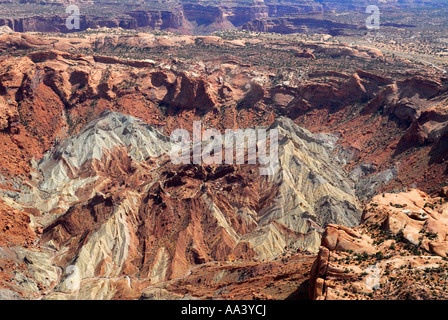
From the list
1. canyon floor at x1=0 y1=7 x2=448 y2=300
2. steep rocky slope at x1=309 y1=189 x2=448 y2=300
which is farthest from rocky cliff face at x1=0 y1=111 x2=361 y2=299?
steep rocky slope at x1=309 y1=189 x2=448 y2=300

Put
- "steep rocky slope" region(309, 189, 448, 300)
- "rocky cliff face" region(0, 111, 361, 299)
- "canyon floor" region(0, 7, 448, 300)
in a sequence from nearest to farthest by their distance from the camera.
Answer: "steep rocky slope" region(309, 189, 448, 300)
"canyon floor" region(0, 7, 448, 300)
"rocky cliff face" region(0, 111, 361, 299)

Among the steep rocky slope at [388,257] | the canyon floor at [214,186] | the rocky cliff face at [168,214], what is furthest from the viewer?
the rocky cliff face at [168,214]

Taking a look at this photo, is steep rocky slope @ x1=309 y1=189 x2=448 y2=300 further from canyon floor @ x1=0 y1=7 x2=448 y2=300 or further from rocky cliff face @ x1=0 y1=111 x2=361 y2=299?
rocky cliff face @ x1=0 y1=111 x2=361 y2=299

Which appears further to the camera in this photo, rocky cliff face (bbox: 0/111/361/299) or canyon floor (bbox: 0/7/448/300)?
rocky cliff face (bbox: 0/111/361/299)

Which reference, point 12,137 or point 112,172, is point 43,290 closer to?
point 112,172

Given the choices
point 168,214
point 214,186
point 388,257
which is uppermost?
point 388,257

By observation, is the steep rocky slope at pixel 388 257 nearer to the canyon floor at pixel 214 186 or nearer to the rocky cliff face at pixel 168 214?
the canyon floor at pixel 214 186

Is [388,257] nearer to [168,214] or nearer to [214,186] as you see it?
[168,214]

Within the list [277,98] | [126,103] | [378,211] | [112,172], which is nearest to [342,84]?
[277,98]

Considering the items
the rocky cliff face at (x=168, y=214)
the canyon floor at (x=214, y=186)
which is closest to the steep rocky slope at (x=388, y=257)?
the canyon floor at (x=214, y=186)

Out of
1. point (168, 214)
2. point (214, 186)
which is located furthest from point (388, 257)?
point (214, 186)

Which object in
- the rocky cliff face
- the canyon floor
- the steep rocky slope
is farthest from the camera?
the rocky cliff face
